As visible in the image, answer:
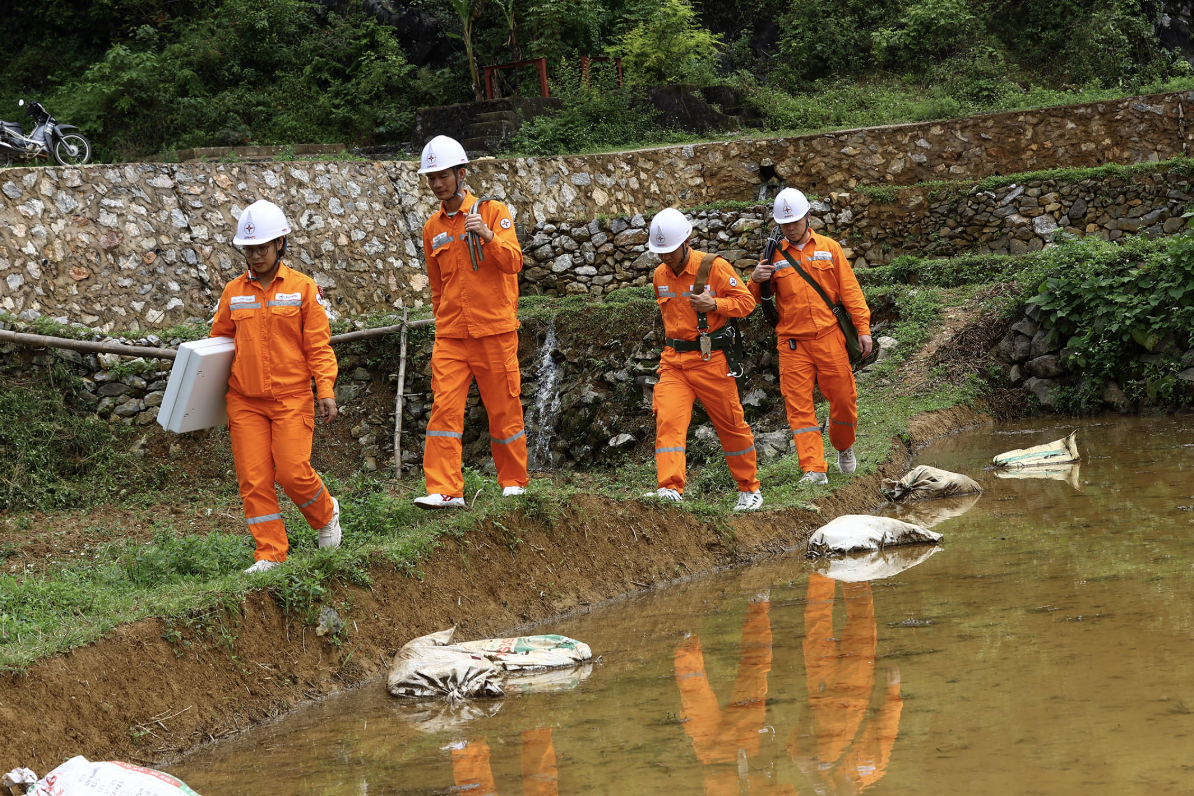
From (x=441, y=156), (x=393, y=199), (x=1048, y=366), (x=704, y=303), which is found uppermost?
(x=441, y=156)

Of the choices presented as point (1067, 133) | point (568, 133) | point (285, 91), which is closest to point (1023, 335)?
point (1067, 133)

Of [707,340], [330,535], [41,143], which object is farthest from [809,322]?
[41,143]

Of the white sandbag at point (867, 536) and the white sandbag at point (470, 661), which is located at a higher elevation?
the white sandbag at point (470, 661)

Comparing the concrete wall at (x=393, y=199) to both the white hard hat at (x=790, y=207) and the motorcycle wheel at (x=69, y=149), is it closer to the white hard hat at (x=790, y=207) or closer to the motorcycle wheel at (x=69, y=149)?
the motorcycle wheel at (x=69, y=149)

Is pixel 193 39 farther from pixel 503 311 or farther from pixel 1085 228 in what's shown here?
pixel 503 311

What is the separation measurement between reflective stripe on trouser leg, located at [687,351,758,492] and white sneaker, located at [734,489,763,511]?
1.6 inches

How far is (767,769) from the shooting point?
3.67 m

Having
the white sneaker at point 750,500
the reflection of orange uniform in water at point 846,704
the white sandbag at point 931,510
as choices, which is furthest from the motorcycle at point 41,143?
the reflection of orange uniform in water at point 846,704

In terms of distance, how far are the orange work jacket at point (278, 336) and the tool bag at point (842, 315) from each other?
3.60 metres

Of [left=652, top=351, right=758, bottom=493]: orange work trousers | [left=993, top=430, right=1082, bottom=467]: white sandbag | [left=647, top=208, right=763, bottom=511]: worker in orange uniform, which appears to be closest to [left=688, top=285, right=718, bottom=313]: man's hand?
[left=647, top=208, right=763, bottom=511]: worker in orange uniform

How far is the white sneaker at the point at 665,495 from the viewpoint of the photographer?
24.2 ft

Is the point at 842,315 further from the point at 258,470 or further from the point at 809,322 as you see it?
the point at 258,470

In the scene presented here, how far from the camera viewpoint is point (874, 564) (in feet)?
22.0

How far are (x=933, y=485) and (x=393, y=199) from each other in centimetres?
898
